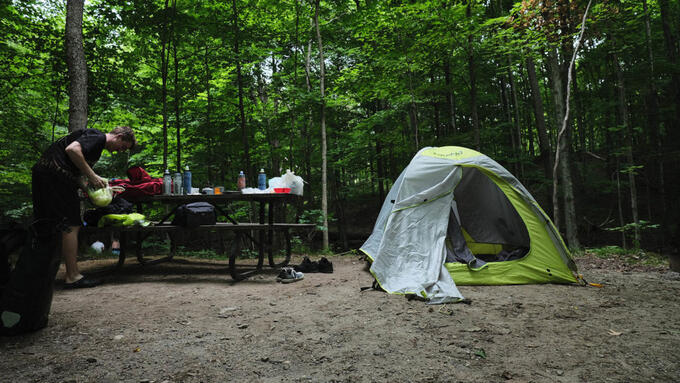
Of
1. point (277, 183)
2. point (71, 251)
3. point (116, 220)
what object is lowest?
point (71, 251)

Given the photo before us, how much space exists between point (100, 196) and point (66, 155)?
491 mm

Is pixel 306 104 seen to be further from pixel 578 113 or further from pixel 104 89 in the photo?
pixel 578 113

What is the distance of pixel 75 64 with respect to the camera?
210 inches

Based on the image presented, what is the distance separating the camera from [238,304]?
3277 millimetres

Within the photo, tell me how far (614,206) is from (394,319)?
51.1ft

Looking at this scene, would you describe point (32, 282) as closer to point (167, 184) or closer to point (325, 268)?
point (167, 184)

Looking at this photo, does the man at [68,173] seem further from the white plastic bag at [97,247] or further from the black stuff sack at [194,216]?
the white plastic bag at [97,247]

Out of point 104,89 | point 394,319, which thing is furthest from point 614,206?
point 104,89

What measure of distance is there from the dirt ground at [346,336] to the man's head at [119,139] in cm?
158

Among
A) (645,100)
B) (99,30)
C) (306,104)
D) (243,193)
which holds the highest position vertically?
(99,30)

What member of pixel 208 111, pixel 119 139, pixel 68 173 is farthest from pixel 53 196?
pixel 208 111

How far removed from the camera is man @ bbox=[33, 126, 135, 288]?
3074 mm

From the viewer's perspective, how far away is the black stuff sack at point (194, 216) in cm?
413

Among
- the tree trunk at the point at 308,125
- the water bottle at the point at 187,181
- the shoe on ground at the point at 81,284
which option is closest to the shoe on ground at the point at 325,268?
the water bottle at the point at 187,181
